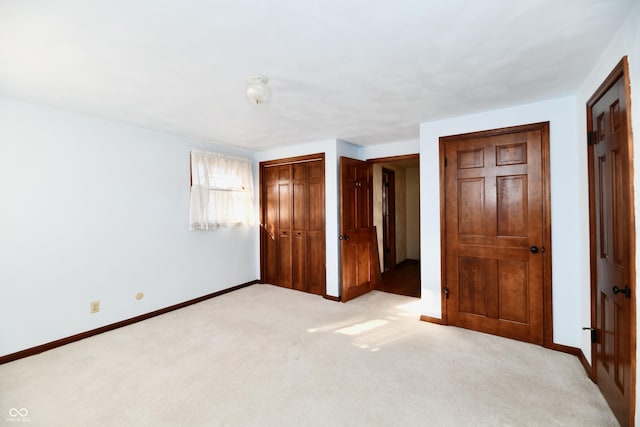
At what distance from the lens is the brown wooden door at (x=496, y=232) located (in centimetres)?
275

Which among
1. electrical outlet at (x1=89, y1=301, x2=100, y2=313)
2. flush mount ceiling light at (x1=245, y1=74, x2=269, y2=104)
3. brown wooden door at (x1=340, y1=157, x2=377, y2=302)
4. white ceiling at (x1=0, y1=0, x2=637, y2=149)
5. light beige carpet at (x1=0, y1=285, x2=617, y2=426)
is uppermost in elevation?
white ceiling at (x1=0, y1=0, x2=637, y2=149)

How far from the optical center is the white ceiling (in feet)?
4.78

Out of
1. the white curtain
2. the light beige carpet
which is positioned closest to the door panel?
the white curtain

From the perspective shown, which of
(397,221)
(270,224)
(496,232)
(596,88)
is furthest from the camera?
(397,221)

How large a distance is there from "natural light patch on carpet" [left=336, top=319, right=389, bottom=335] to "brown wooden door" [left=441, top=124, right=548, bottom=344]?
2.53 feet

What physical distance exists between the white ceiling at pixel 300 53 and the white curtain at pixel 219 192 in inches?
46.0

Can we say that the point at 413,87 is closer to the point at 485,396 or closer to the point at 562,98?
the point at 562,98

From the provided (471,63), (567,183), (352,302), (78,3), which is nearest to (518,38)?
(471,63)

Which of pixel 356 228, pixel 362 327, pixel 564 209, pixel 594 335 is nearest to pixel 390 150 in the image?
pixel 356 228

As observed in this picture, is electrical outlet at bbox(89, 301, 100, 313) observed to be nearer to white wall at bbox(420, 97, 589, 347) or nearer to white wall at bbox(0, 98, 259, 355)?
white wall at bbox(0, 98, 259, 355)

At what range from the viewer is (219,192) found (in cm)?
432

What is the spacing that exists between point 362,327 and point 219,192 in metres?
2.82

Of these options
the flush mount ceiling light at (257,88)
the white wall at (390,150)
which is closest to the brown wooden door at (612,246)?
the white wall at (390,150)

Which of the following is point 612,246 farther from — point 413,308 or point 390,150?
point 390,150
